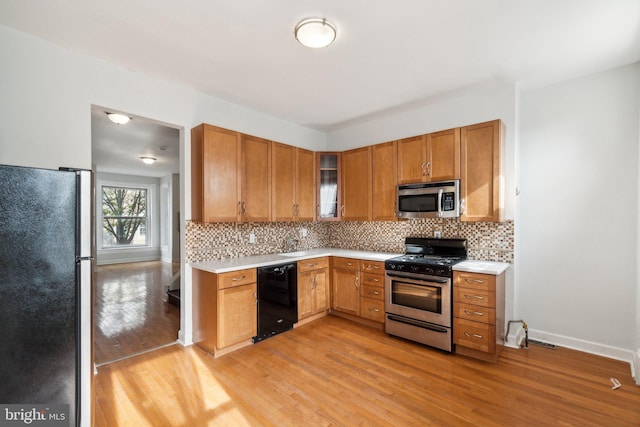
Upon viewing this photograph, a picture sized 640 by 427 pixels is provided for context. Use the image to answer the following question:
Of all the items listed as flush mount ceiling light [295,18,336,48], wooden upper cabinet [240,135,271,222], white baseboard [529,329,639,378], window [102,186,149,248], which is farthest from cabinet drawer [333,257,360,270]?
window [102,186,149,248]

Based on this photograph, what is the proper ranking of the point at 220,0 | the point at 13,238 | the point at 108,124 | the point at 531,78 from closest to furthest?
the point at 13,238
the point at 220,0
the point at 531,78
the point at 108,124

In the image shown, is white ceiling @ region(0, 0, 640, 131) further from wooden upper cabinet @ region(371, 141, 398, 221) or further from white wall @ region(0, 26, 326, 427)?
wooden upper cabinet @ region(371, 141, 398, 221)

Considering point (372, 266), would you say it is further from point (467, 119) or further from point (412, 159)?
point (467, 119)

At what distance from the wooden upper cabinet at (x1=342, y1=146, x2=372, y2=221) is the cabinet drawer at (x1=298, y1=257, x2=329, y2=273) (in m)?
0.73

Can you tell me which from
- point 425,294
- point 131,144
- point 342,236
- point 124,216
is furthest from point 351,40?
point 124,216

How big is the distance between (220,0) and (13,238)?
1.75m

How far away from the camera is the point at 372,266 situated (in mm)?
3561

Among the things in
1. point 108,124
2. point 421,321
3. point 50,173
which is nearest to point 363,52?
point 50,173

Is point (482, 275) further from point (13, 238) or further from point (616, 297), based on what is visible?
point (13, 238)

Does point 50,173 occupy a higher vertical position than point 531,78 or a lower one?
lower

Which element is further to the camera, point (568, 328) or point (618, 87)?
point (568, 328)

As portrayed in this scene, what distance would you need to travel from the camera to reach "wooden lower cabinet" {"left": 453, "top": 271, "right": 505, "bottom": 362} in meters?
2.69

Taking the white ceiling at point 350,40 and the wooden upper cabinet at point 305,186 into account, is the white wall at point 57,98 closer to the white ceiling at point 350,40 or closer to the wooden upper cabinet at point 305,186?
the white ceiling at point 350,40

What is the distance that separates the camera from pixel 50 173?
1205 millimetres
